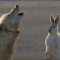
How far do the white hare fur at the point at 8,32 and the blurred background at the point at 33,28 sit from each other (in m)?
0.21

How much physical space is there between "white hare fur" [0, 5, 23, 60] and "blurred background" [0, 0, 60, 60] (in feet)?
0.69

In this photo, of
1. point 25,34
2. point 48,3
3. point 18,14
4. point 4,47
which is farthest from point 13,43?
point 48,3

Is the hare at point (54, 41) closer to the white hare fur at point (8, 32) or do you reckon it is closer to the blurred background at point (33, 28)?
the blurred background at point (33, 28)

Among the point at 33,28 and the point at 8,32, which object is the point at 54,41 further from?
the point at 33,28

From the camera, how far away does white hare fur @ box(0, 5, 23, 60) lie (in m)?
8.34

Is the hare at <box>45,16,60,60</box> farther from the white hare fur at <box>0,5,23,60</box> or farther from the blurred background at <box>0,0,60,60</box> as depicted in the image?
the white hare fur at <box>0,5,23,60</box>

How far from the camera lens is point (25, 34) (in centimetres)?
1481

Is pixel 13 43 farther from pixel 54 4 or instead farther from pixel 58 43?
pixel 54 4

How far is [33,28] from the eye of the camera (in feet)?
52.1

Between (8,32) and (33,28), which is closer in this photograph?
(8,32)

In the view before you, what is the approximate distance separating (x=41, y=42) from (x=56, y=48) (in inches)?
119

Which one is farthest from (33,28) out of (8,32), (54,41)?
(8,32)

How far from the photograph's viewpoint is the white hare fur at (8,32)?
834 centimetres

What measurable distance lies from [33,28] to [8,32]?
7.30 metres
